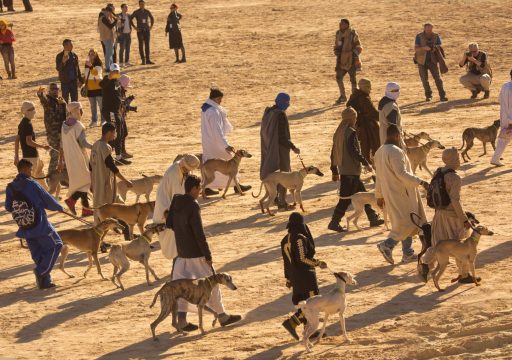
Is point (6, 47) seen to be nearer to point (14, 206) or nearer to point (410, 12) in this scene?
point (410, 12)

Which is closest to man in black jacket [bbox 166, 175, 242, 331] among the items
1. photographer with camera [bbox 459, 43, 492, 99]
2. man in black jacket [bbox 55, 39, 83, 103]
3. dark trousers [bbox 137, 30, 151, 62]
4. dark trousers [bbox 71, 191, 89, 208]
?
dark trousers [bbox 71, 191, 89, 208]

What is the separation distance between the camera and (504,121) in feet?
68.0

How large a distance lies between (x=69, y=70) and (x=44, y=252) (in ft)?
39.2

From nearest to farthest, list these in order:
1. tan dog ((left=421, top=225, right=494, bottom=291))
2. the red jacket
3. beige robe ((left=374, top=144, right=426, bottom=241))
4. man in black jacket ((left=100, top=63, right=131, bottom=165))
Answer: tan dog ((left=421, top=225, right=494, bottom=291))
beige robe ((left=374, top=144, right=426, bottom=241))
man in black jacket ((left=100, top=63, right=131, bottom=165))
the red jacket

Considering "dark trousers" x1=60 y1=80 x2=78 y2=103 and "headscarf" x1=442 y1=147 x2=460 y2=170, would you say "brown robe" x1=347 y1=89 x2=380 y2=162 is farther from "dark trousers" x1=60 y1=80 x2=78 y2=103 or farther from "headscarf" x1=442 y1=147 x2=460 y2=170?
"dark trousers" x1=60 y1=80 x2=78 y2=103

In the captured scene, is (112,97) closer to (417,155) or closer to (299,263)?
(417,155)

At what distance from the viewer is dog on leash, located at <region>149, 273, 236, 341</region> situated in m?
13.0

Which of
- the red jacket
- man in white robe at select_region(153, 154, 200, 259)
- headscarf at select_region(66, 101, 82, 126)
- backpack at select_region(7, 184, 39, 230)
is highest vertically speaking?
the red jacket

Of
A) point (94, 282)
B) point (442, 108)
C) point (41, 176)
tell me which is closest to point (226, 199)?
point (41, 176)

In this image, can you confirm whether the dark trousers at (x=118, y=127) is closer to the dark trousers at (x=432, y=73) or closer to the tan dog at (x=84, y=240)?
the tan dog at (x=84, y=240)

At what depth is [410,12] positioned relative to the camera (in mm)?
39688

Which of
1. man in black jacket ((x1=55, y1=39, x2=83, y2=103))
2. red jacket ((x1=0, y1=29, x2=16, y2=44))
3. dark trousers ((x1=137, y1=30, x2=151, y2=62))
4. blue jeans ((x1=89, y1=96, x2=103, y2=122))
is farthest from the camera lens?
dark trousers ((x1=137, y1=30, x2=151, y2=62))

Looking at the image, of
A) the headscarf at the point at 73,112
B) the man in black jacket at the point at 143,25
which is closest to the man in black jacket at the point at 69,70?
the man in black jacket at the point at 143,25

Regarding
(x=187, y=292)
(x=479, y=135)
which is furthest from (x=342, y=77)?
(x=187, y=292)
